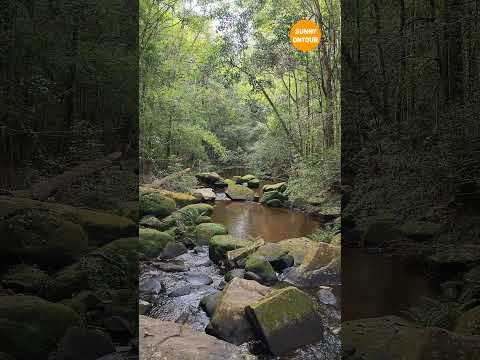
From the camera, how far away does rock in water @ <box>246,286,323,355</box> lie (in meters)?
2.56

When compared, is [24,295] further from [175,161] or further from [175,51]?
[175,51]

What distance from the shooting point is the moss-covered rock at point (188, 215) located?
8.87 feet

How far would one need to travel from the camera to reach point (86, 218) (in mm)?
3186

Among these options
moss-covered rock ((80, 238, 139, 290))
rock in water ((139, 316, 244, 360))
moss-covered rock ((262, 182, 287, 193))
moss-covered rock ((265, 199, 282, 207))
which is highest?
moss-covered rock ((262, 182, 287, 193))

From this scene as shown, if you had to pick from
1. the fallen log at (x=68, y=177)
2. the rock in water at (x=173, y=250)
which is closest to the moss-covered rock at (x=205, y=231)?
the rock in water at (x=173, y=250)

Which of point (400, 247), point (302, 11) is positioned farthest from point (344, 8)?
point (400, 247)

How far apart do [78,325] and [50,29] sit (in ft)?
8.12

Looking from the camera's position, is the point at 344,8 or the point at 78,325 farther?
the point at 78,325

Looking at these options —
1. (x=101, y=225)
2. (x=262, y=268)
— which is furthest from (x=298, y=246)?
(x=101, y=225)

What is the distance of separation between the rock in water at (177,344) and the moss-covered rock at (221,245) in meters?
0.54

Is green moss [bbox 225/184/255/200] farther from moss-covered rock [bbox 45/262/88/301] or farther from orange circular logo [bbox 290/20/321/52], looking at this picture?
moss-covered rock [bbox 45/262/88/301]

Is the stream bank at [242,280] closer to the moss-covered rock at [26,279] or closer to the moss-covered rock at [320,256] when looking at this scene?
the moss-covered rock at [320,256]

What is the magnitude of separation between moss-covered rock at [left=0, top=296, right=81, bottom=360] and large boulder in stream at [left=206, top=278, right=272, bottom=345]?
1.21m

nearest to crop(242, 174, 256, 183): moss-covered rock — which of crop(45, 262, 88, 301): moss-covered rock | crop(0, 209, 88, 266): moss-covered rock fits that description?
crop(0, 209, 88, 266): moss-covered rock
